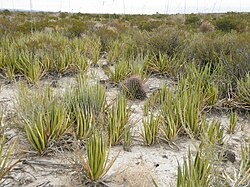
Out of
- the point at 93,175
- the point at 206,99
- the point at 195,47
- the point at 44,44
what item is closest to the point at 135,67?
the point at 206,99

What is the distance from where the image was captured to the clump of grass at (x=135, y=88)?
4250 mm

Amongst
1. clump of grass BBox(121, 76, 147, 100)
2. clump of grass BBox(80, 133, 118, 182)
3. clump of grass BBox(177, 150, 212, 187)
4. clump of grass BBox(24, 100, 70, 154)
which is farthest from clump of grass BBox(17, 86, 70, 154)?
clump of grass BBox(121, 76, 147, 100)

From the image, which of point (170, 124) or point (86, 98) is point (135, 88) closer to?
point (86, 98)

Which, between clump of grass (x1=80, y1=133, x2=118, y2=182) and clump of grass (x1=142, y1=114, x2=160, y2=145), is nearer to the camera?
clump of grass (x1=80, y1=133, x2=118, y2=182)

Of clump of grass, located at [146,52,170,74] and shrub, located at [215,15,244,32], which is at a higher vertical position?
shrub, located at [215,15,244,32]

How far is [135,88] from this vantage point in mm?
4281

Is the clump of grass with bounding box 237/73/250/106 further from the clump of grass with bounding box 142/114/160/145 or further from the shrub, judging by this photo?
the shrub

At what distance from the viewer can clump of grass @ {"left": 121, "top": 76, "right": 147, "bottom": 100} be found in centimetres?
425

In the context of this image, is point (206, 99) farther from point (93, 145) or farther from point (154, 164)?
point (93, 145)

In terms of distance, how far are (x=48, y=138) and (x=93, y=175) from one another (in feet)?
2.48

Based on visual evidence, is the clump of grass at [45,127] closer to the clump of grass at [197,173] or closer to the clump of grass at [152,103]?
the clump of grass at [152,103]

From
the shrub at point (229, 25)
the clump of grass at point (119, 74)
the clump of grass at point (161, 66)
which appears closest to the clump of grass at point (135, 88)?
the clump of grass at point (119, 74)

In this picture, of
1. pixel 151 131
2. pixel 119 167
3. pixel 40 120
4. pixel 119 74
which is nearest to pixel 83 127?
pixel 40 120

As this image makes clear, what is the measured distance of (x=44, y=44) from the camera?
6.02 metres
